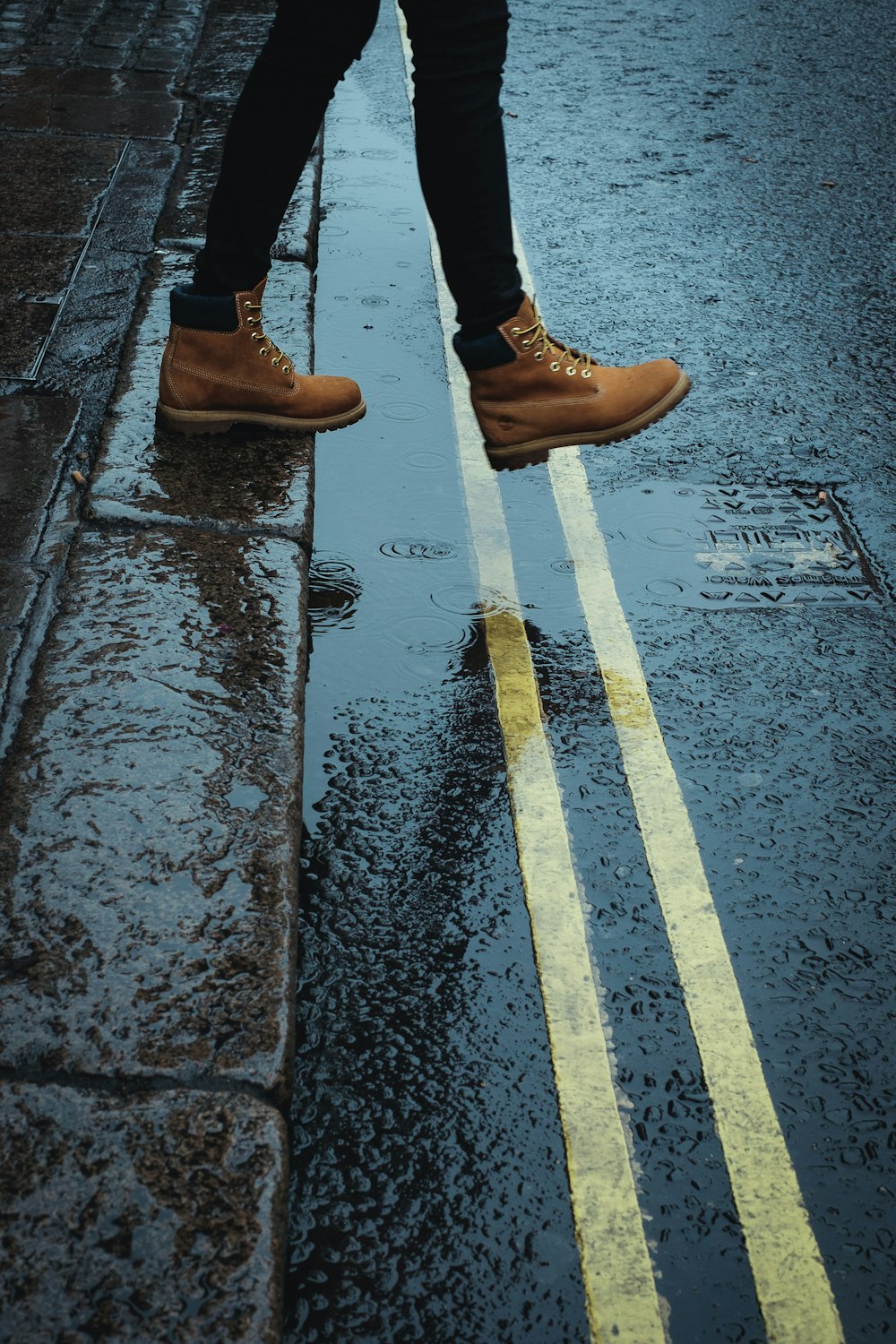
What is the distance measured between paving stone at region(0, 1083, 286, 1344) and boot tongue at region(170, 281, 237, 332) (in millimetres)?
1785

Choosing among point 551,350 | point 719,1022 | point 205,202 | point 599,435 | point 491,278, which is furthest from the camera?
point 205,202

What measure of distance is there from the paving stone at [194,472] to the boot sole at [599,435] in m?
0.47

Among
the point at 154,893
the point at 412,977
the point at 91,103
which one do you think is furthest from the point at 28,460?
the point at 91,103

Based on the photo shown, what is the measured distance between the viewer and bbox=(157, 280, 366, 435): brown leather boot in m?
2.88

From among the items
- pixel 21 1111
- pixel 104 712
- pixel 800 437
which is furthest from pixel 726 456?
pixel 21 1111

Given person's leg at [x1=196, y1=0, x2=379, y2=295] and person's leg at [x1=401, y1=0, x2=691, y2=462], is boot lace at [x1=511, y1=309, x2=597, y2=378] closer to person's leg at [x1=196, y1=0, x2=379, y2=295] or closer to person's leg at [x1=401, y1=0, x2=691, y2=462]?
person's leg at [x1=401, y1=0, x2=691, y2=462]

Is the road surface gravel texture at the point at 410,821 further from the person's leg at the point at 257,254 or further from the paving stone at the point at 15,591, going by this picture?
the person's leg at the point at 257,254

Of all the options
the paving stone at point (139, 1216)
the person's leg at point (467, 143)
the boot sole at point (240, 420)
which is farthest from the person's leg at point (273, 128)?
the paving stone at point (139, 1216)

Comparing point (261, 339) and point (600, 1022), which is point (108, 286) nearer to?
point (261, 339)

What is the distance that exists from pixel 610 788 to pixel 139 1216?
1.25m

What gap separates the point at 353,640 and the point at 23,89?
4086 mm

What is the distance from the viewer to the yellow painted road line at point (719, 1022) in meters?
1.68

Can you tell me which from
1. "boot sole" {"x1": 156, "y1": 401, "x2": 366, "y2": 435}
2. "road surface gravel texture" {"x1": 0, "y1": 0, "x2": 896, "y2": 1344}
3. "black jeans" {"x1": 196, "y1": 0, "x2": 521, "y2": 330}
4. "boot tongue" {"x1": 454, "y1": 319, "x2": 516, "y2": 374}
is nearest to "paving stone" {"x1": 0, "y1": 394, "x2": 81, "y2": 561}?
"road surface gravel texture" {"x1": 0, "y1": 0, "x2": 896, "y2": 1344}

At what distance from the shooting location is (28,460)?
3.00m
